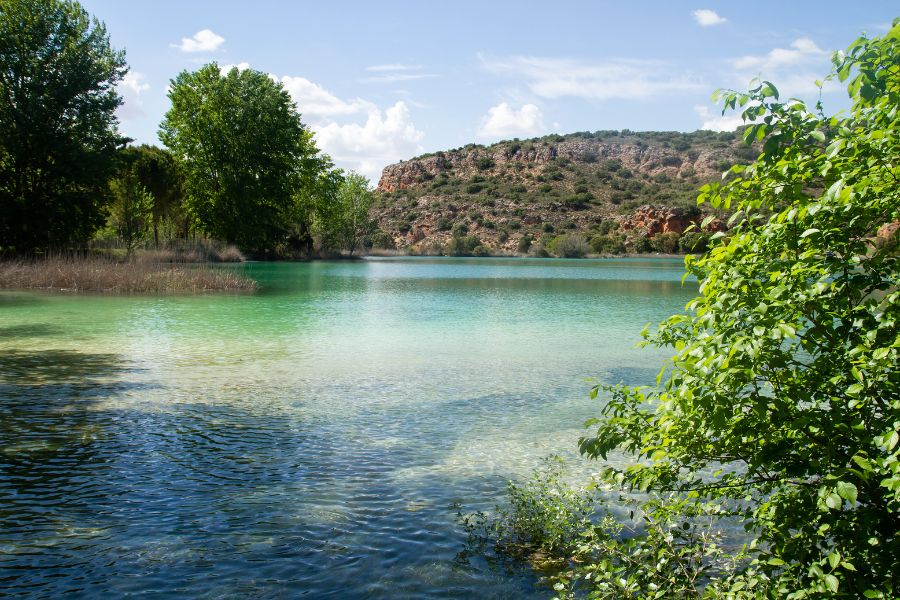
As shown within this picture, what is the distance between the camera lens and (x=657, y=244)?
278 ft

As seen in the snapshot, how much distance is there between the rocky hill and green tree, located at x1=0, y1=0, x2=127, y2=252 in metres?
57.1

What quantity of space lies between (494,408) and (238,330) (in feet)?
28.7

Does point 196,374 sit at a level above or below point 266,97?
below

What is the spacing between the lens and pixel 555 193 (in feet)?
338

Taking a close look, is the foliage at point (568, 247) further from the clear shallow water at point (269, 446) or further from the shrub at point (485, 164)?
the clear shallow water at point (269, 446)

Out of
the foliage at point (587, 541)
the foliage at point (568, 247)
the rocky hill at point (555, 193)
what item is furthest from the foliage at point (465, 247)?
the foliage at point (587, 541)

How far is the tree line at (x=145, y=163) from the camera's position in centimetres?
3194

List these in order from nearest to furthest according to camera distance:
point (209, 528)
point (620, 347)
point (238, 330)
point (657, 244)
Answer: point (209, 528) → point (620, 347) → point (238, 330) → point (657, 244)

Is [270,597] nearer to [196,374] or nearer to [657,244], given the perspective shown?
[196,374]

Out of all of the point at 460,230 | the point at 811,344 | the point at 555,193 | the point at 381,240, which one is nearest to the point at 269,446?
the point at 811,344

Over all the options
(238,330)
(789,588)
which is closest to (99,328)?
(238,330)

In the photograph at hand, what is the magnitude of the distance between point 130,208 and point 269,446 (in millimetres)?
42867

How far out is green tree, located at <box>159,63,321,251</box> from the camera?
51.5 meters

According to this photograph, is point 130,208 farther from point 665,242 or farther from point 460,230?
point 665,242
